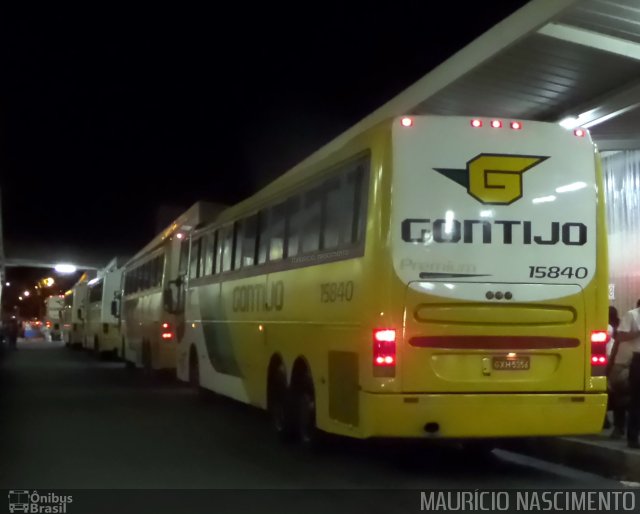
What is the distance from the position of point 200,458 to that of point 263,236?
343 cm

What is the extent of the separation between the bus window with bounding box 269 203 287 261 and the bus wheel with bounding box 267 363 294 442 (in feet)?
4.72

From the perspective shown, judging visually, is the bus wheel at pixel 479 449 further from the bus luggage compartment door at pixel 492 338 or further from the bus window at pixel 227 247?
the bus window at pixel 227 247

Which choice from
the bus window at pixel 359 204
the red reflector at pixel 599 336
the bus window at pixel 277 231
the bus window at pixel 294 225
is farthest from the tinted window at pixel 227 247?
the red reflector at pixel 599 336

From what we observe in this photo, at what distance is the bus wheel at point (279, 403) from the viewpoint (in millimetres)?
11609

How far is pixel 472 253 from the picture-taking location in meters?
8.89

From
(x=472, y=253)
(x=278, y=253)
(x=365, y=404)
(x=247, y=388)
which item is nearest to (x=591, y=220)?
(x=472, y=253)

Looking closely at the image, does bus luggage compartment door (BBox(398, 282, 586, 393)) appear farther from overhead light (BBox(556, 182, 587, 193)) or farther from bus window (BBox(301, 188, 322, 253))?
bus window (BBox(301, 188, 322, 253))

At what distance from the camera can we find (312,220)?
10.9m

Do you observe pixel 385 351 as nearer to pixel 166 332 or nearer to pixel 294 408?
pixel 294 408

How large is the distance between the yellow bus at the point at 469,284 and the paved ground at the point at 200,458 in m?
0.78

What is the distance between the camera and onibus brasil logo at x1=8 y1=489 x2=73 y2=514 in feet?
25.3

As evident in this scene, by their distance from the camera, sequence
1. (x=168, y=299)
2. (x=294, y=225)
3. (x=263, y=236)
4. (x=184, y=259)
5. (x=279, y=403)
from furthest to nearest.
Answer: (x=168, y=299) < (x=184, y=259) < (x=263, y=236) < (x=279, y=403) < (x=294, y=225)

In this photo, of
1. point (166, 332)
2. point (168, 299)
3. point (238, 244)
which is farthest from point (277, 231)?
point (166, 332)

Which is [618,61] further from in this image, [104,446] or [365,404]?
[104,446]
